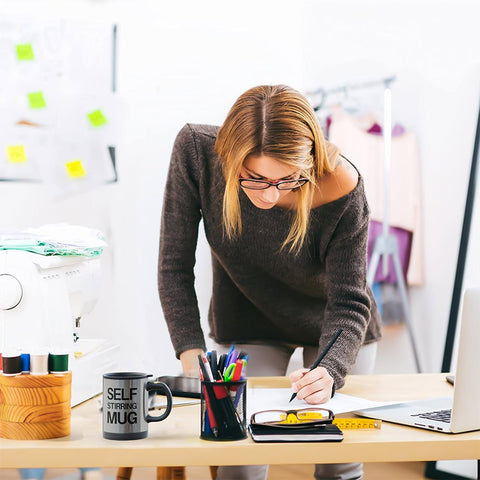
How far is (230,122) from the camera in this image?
59.0 inches

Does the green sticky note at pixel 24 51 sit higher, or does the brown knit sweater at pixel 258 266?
the green sticky note at pixel 24 51

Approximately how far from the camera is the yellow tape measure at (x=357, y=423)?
1.16m

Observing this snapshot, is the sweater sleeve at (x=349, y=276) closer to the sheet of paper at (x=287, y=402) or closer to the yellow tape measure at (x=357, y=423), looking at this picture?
the sheet of paper at (x=287, y=402)

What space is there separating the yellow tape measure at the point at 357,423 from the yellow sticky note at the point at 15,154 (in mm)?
1765

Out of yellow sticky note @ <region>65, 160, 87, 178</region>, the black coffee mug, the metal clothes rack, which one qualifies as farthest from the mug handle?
the metal clothes rack

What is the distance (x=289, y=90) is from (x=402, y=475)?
5.93 ft

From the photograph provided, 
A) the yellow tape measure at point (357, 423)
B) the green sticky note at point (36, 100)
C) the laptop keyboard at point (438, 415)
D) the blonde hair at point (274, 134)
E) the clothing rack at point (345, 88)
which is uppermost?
the clothing rack at point (345, 88)

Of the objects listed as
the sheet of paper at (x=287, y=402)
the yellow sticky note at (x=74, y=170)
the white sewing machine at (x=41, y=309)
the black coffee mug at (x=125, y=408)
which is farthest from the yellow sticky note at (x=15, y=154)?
the black coffee mug at (x=125, y=408)

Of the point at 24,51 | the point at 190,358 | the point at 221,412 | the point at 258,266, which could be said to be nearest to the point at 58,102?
the point at 24,51

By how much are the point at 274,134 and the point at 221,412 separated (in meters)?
0.60

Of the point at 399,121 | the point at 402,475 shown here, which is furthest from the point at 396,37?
the point at 402,475

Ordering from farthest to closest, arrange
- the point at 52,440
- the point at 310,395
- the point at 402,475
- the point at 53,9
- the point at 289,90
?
the point at 402,475 < the point at 53,9 < the point at 289,90 < the point at 310,395 < the point at 52,440

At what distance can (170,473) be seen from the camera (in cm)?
171

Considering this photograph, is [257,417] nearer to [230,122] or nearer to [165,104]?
[230,122]
